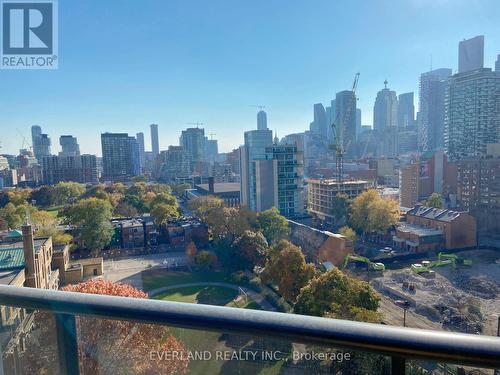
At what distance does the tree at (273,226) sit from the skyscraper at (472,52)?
40803 millimetres

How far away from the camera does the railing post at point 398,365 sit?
550 mm

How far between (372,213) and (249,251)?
730 cm

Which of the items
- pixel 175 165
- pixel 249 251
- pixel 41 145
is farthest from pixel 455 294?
pixel 41 145

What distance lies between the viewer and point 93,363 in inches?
31.8

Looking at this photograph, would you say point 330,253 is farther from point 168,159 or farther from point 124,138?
point 124,138

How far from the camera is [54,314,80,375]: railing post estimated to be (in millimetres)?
700

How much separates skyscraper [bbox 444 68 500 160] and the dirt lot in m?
17.2

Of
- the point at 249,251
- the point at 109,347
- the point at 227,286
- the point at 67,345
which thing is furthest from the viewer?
the point at 249,251

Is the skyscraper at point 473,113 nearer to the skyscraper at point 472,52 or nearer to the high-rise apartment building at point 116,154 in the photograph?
the skyscraper at point 472,52

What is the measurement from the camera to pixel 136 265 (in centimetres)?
1293

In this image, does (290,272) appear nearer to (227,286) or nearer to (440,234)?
(227,286)

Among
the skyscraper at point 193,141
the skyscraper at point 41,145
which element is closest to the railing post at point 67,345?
the skyscraper at point 193,141

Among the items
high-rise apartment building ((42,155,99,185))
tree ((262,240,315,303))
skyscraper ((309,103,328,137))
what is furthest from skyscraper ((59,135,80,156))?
tree ((262,240,315,303))

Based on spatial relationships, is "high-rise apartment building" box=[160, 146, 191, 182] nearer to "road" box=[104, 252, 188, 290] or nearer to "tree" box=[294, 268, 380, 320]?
"road" box=[104, 252, 188, 290]
